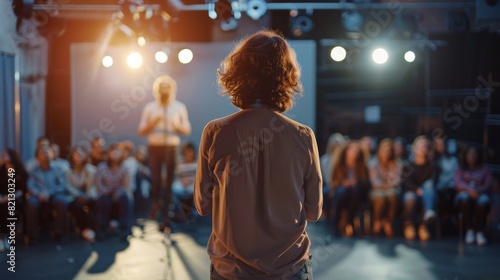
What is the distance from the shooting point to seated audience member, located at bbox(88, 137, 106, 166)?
19.2 ft

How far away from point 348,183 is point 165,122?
5.88 feet

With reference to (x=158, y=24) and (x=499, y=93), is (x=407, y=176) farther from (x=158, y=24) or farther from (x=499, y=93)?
(x=158, y=24)

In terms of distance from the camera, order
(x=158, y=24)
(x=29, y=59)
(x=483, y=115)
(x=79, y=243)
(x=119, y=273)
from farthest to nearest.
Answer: (x=483, y=115)
(x=29, y=59)
(x=158, y=24)
(x=79, y=243)
(x=119, y=273)

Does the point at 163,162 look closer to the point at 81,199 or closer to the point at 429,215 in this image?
the point at 81,199

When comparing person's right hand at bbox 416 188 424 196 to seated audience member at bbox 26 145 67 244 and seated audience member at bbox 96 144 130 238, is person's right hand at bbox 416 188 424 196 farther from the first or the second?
seated audience member at bbox 26 145 67 244

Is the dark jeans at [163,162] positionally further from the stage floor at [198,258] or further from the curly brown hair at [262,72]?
the curly brown hair at [262,72]

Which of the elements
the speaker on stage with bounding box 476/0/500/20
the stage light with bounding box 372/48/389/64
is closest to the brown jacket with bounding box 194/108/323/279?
the speaker on stage with bounding box 476/0/500/20

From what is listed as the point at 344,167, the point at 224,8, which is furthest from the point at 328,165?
the point at 224,8

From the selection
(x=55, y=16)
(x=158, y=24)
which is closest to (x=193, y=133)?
(x=158, y=24)

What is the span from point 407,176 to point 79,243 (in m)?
3.09

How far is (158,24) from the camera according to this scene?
565 cm

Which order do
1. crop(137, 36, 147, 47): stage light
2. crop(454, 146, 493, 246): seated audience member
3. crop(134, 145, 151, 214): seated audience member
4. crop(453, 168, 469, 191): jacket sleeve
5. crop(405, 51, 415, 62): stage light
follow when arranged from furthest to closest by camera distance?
crop(134, 145, 151, 214): seated audience member, crop(405, 51, 415, 62): stage light, crop(137, 36, 147, 47): stage light, crop(453, 168, 469, 191): jacket sleeve, crop(454, 146, 493, 246): seated audience member

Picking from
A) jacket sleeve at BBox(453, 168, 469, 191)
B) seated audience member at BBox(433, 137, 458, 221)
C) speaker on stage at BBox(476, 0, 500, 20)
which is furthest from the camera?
seated audience member at BBox(433, 137, 458, 221)

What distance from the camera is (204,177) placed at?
1.37 meters
